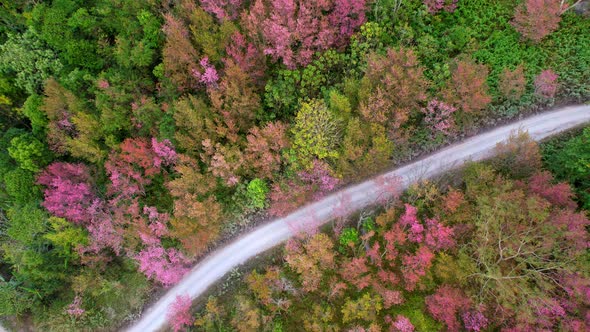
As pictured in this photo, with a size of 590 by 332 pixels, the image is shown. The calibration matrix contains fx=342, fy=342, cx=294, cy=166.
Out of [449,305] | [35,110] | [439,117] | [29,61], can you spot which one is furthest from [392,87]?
[29,61]

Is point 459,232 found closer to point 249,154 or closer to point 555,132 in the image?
point 555,132

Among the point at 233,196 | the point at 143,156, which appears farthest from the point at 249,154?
the point at 143,156

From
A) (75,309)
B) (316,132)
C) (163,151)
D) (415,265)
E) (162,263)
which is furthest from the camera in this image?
(75,309)

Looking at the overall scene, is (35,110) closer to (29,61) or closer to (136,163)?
(29,61)

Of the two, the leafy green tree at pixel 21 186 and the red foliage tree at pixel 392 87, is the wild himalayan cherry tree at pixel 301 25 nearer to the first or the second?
the red foliage tree at pixel 392 87

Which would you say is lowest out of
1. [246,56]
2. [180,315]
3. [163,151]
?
[180,315]

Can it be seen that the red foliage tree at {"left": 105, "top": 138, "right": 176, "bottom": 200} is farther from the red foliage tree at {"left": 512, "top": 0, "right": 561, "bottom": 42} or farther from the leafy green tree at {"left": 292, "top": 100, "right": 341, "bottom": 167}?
the red foliage tree at {"left": 512, "top": 0, "right": 561, "bottom": 42}

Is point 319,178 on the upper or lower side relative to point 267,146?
lower

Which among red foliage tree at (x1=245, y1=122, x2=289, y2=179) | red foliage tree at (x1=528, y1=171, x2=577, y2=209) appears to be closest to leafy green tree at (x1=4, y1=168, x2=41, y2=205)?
red foliage tree at (x1=245, y1=122, x2=289, y2=179)

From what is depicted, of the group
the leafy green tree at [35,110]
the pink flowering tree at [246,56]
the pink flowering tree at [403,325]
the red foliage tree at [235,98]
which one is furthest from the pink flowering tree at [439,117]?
the leafy green tree at [35,110]
